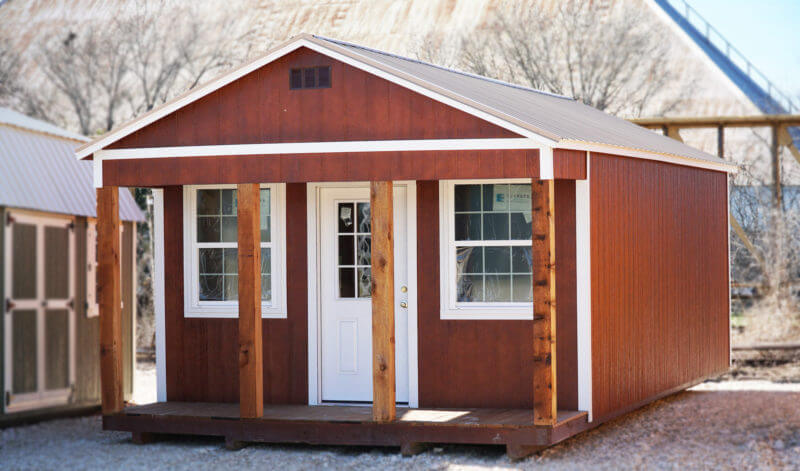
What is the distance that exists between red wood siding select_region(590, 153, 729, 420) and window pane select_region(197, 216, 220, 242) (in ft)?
12.2

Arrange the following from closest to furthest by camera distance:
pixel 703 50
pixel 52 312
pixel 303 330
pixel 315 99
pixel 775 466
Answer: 1. pixel 775 466
2. pixel 315 99
3. pixel 303 330
4. pixel 52 312
5. pixel 703 50

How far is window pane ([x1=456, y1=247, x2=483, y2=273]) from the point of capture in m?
9.80

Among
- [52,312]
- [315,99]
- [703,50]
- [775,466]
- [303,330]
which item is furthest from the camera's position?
[703,50]

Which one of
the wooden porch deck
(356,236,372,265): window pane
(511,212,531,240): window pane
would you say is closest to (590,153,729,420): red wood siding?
(511,212,531,240): window pane

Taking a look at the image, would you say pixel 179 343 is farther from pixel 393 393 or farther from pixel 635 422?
pixel 635 422

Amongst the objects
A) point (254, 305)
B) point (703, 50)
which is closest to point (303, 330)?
point (254, 305)

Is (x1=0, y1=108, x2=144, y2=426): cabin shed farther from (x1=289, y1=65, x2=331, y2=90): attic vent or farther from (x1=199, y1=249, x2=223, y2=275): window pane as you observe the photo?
(x1=289, y1=65, x2=331, y2=90): attic vent

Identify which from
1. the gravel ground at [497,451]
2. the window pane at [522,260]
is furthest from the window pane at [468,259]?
the gravel ground at [497,451]

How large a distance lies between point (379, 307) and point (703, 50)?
36602mm

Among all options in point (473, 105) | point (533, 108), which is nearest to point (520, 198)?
point (533, 108)

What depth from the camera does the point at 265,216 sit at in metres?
10.4

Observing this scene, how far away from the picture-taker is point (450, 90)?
29.1 feet

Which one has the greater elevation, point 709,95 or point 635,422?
point 709,95

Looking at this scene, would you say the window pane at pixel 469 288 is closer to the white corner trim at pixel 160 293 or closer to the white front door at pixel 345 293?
the white front door at pixel 345 293
